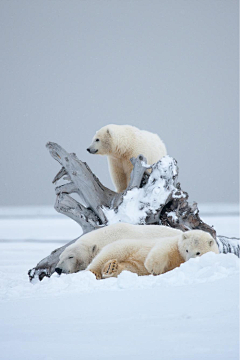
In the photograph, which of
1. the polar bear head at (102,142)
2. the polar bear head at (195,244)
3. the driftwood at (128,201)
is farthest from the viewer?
the polar bear head at (102,142)

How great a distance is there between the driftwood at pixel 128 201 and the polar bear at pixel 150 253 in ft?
7.61

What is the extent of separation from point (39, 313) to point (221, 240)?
3.42m

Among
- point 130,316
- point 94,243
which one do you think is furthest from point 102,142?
point 130,316

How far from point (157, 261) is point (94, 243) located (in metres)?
0.72

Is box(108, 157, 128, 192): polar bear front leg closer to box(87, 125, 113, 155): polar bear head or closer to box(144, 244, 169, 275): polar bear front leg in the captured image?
box(87, 125, 113, 155): polar bear head

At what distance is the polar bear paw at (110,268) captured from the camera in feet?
10.9

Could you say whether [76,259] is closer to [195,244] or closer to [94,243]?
[94,243]

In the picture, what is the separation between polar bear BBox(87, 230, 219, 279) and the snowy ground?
0.15 m

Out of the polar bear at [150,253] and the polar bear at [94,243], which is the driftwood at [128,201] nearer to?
the polar bear at [94,243]

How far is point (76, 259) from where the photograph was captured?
3.68m

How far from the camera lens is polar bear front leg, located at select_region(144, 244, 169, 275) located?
323 cm

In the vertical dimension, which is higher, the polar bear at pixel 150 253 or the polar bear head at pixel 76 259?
the polar bear at pixel 150 253

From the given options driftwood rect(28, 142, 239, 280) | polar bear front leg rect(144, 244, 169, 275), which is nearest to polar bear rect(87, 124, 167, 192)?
driftwood rect(28, 142, 239, 280)

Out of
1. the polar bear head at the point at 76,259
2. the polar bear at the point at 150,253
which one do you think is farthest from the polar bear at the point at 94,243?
the polar bear at the point at 150,253
